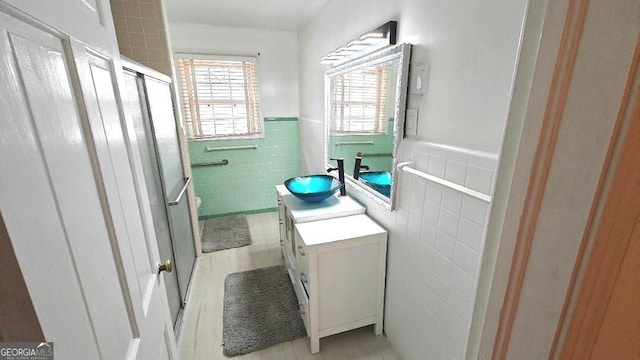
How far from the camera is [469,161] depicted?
958mm

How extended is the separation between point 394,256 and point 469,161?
0.76 m

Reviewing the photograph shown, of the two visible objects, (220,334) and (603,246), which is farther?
(220,334)

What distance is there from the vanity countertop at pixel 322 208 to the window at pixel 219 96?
5.60ft

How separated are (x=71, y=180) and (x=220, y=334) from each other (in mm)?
1637

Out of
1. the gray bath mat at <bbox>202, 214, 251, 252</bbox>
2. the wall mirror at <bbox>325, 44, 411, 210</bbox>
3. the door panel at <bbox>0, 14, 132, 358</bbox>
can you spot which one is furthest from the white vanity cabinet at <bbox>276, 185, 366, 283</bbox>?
the door panel at <bbox>0, 14, 132, 358</bbox>

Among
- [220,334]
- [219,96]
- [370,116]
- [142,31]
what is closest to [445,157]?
[370,116]

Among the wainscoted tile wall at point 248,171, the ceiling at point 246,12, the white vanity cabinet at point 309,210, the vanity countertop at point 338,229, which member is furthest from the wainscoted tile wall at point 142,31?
the vanity countertop at point 338,229

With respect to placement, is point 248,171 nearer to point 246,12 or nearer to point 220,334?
point 246,12

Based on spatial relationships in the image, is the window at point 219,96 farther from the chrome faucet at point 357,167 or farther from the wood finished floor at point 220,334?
the chrome faucet at point 357,167

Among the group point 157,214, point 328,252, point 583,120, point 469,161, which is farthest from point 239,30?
point 583,120

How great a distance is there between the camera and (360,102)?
1.77 m

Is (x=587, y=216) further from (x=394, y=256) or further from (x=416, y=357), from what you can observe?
(x=416, y=357)

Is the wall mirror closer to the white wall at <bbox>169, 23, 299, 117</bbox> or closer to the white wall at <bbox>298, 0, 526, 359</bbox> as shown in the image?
the white wall at <bbox>298, 0, 526, 359</bbox>

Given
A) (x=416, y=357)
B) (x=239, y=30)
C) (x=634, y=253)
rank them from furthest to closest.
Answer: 1. (x=239, y=30)
2. (x=416, y=357)
3. (x=634, y=253)
